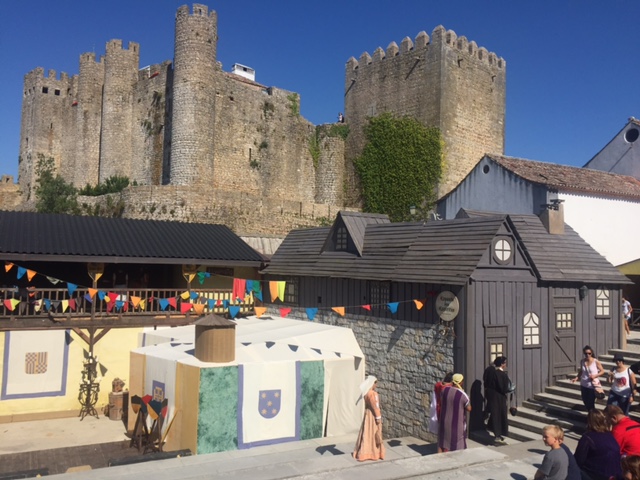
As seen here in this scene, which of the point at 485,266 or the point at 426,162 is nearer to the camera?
the point at 485,266

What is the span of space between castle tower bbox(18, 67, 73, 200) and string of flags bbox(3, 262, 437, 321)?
2507cm

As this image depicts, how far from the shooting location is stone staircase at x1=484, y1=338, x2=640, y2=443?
10703 mm

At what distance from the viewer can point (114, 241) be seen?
17.3m

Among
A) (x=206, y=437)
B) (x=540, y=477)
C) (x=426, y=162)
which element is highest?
(x=426, y=162)

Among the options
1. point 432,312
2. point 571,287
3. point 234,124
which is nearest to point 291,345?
point 432,312

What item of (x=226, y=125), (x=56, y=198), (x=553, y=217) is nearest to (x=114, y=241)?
(x=553, y=217)

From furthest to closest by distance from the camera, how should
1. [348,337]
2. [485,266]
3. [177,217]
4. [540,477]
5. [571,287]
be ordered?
[177,217] < [348,337] < [571,287] < [485,266] < [540,477]

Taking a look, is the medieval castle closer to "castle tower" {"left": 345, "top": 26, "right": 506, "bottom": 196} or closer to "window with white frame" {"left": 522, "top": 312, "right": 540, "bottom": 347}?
"castle tower" {"left": 345, "top": 26, "right": 506, "bottom": 196}

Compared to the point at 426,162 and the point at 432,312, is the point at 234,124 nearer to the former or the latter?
the point at 426,162

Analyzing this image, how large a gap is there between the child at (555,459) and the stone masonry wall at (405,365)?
5.33 metres

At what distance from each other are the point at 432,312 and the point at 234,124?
80.1 feet

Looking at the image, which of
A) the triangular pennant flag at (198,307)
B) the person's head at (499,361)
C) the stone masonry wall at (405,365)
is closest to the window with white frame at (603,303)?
the person's head at (499,361)

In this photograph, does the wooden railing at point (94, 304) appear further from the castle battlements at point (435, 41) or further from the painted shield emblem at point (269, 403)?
the castle battlements at point (435, 41)

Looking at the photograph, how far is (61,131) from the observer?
130 ft
